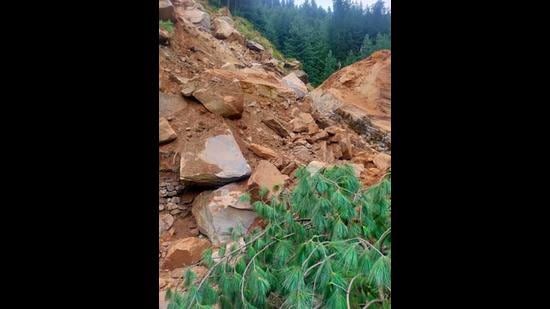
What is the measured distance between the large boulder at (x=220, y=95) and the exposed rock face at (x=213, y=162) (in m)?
0.19

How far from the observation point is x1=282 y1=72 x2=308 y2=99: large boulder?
7.71ft

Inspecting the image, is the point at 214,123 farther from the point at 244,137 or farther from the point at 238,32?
the point at 238,32

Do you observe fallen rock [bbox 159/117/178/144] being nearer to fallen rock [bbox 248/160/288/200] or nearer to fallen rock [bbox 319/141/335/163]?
fallen rock [bbox 248/160/288/200]

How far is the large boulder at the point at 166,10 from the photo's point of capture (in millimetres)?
2276

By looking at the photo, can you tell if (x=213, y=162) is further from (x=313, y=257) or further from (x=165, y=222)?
(x=313, y=257)

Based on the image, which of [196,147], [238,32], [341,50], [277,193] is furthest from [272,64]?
[277,193]

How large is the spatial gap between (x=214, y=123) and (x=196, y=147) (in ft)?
0.59

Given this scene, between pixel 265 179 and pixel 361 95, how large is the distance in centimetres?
89

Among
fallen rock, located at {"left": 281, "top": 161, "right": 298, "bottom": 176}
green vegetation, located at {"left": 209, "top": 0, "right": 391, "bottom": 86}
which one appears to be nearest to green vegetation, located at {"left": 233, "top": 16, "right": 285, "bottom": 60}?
green vegetation, located at {"left": 209, "top": 0, "right": 391, "bottom": 86}

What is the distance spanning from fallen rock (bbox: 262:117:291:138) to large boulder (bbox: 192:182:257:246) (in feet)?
1.32

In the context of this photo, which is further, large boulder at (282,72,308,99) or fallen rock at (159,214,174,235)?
large boulder at (282,72,308,99)

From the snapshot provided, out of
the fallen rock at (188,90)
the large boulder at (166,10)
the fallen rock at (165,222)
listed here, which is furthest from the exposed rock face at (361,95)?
the fallen rock at (165,222)
